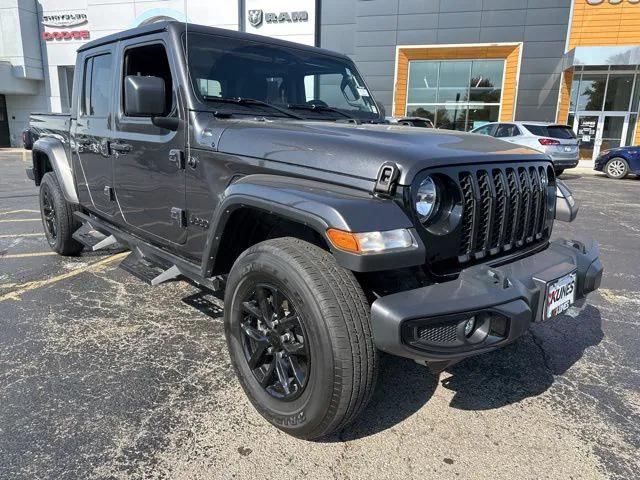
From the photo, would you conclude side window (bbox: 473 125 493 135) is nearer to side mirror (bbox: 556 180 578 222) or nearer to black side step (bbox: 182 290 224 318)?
side mirror (bbox: 556 180 578 222)

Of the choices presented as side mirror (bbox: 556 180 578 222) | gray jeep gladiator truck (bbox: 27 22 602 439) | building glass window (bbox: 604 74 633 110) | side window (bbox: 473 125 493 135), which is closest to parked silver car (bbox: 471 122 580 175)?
side window (bbox: 473 125 493 135)

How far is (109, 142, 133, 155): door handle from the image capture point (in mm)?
3420

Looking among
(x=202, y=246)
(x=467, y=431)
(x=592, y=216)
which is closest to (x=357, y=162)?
(x=202, y=246)

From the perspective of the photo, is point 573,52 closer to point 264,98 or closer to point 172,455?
point 264,98

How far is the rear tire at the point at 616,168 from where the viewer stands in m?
14.6

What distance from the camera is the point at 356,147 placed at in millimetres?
2154

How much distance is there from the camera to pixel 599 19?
19.1 meters

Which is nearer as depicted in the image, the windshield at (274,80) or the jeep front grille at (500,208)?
the jeep front grille at (500,208)

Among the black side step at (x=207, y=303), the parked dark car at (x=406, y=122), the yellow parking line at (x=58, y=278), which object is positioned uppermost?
the parked dark car at (x=406, y=122)

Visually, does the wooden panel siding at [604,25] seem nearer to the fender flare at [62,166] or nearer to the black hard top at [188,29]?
the black hard top at [188,29]

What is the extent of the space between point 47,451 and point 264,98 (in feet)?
7.64

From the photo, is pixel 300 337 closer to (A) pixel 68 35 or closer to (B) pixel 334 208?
(B) pixel 334 208

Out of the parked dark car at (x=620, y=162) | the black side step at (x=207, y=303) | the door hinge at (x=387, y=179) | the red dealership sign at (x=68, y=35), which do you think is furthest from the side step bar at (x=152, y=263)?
the red dealership sign at (x=68, y=35)

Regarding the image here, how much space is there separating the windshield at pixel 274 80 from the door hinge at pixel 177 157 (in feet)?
1.18
